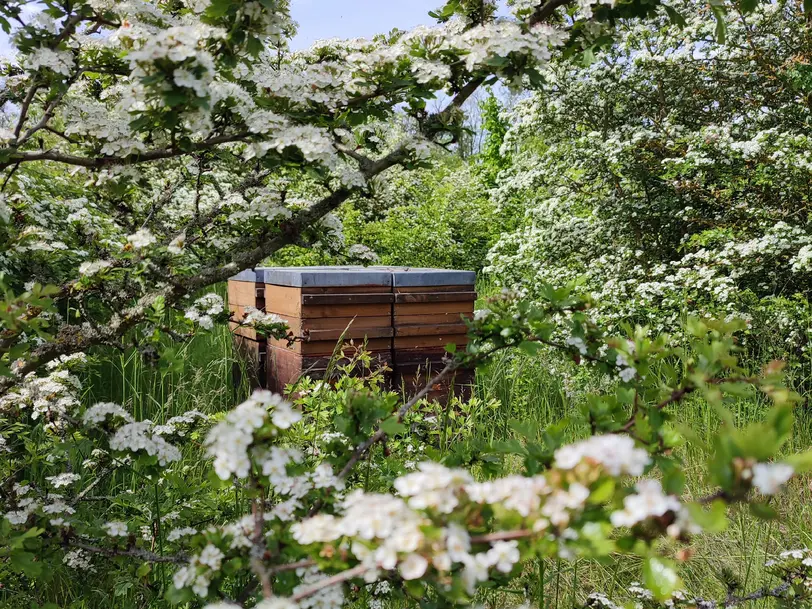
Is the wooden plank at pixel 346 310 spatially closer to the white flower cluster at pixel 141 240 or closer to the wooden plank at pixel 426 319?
the wooden plank at pixel 426 319

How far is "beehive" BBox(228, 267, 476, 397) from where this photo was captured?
377 centimetres

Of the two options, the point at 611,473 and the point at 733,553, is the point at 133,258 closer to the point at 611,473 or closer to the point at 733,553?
the point at 611,473

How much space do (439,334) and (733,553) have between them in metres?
2.17

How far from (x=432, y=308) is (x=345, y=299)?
63cm

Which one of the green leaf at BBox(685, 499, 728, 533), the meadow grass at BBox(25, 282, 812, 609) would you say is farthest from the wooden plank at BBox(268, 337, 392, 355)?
the green leaf at BBox(685, 499, 728, 533)

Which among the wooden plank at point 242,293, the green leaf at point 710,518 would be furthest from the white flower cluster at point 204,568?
the wooden plank at point 242,293

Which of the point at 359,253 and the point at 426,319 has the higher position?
the point at 359,253

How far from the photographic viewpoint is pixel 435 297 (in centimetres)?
410

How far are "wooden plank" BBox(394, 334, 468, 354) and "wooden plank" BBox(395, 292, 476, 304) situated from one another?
0.25 metres

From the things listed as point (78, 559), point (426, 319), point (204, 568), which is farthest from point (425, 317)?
point (204, 568)

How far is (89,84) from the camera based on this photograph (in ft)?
7.38

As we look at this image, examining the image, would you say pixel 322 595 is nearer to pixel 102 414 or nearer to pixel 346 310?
pixel 102 414

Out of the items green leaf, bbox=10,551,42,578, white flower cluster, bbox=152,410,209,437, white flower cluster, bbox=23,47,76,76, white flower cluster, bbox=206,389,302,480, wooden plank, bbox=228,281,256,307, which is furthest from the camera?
wooden plank, bbox=228,281,256,307

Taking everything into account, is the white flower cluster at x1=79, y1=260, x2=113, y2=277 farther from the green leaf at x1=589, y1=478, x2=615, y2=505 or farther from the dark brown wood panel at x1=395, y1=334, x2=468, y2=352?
the dark brown wood panel at x1=395, y1=334, x2=468, y2=352
